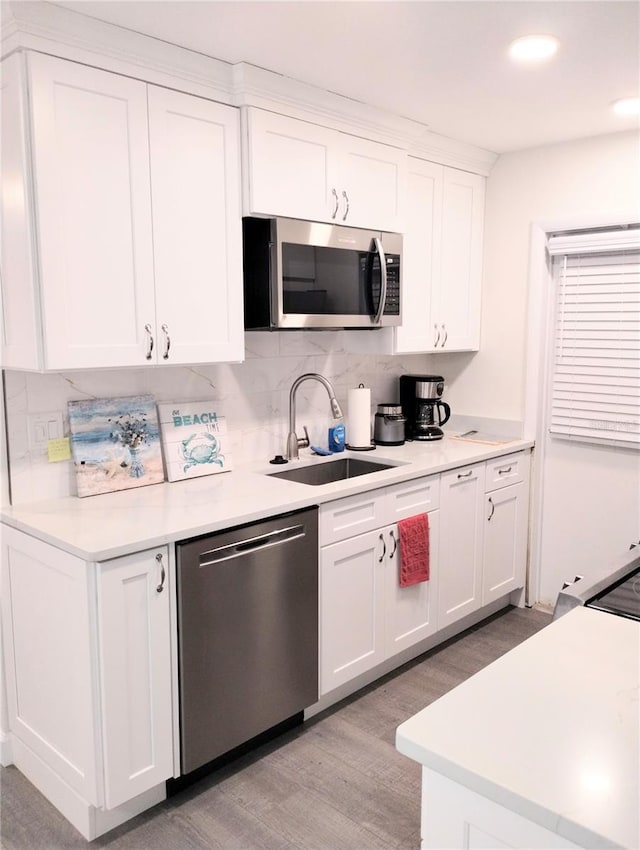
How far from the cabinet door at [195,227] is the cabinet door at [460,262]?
136 cm

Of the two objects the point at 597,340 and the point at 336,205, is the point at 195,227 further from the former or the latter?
the point at 597,340

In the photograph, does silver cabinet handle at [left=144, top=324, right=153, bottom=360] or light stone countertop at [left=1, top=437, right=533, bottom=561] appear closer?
light stone countertop at [left=1, top=437, right=533, bottom=561]

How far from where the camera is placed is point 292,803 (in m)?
2.28

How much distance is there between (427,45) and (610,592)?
1.77 metres

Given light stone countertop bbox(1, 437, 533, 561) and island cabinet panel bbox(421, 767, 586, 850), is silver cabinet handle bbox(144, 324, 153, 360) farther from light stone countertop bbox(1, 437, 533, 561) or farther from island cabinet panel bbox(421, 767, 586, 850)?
island cabinet panel bbox(421, 767, 586, 850)

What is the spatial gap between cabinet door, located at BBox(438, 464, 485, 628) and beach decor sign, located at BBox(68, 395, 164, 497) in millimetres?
1314

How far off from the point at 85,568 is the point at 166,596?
0.28 meters

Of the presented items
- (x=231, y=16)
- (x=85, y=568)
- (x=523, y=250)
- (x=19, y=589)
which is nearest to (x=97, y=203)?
(x=231, y=16)

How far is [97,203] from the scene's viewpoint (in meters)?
2.21

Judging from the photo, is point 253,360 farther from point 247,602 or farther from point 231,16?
point 231,16

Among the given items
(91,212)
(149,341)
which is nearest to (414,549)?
(149,341)

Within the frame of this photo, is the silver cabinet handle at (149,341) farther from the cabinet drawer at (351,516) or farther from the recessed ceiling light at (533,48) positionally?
the recessed ceiling light at (533,48)

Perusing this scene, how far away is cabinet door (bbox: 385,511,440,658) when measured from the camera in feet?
9.73

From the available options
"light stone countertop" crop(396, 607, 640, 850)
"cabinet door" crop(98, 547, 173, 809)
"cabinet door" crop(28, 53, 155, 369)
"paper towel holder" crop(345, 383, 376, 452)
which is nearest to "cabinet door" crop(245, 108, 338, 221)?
"cabinet door" crop(28, 53, 155, 369)
